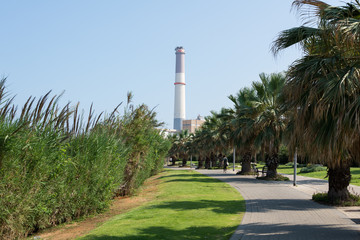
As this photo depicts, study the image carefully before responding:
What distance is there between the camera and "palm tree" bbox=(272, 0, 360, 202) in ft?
26.5

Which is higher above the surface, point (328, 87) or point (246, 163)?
point (328, 87)

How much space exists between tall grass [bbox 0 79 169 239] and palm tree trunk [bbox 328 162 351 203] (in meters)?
7.89

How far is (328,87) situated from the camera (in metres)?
8.76

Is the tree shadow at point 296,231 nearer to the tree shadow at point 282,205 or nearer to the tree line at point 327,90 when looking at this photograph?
the tree line at point 327,90

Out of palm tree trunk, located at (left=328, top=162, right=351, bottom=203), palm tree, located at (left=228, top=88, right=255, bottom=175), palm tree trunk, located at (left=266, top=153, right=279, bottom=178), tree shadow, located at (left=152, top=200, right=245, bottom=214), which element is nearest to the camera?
tree shadow, located at (left=152, top=200, right=245, bottom=214)

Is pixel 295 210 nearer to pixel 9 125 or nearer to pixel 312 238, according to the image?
pixel 312 238

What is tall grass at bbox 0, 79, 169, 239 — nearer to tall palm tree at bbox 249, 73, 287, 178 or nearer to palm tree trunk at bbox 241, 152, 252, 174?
tall palm tree at bbox 249, 73, 287, 178

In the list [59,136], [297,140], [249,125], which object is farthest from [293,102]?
[249,125]

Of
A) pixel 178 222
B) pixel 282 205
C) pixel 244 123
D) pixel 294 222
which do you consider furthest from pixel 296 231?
pixel 244 123

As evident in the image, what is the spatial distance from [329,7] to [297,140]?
365 cm

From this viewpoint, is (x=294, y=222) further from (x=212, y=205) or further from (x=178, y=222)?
(x=212, y=205)

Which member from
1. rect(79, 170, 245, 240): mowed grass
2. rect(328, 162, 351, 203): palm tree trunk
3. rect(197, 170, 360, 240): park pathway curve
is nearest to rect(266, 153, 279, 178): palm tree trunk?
rect(197, 170, 360, 240): park pathway curve

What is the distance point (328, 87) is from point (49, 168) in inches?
273

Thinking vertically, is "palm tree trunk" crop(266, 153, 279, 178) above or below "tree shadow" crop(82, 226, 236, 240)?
above
